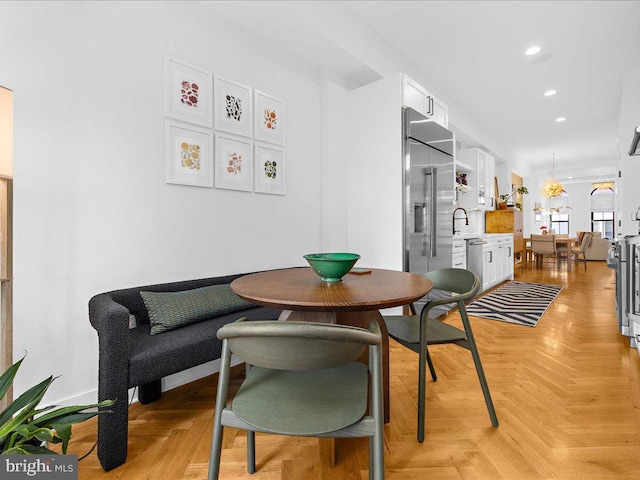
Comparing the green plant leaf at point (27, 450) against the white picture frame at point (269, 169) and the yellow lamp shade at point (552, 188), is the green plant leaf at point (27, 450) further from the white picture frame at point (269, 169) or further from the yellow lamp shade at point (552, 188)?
the yellow lamp shade at point (552, 188)

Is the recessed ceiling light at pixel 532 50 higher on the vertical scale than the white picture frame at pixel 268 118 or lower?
higher

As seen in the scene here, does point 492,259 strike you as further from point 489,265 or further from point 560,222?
point 560,222

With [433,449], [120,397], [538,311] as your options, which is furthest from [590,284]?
[120,397]

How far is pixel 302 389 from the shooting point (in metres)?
1.13

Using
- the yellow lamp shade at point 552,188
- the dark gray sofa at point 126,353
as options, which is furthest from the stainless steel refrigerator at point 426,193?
the yellow lamp shade at point 552,188

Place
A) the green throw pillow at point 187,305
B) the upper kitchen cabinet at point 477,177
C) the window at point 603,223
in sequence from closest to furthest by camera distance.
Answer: the green throw pillow at point 187,305, the upper kitchen cabinet at point 477,177, the window at point 603,223

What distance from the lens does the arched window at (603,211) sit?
12.2 meters

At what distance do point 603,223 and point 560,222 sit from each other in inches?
50.7

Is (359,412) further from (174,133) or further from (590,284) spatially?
(590,284)

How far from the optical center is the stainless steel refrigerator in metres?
→ 3.22

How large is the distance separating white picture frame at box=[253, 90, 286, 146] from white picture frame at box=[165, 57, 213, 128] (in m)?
0.43

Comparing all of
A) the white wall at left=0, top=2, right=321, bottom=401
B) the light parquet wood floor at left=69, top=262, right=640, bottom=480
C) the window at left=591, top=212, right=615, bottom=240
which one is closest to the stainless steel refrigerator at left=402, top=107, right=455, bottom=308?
the light parquet wood floor at left=69, top=262, right=640, bottom=480

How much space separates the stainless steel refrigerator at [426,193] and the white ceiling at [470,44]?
0.81 m

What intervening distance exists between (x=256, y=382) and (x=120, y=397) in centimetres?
71
